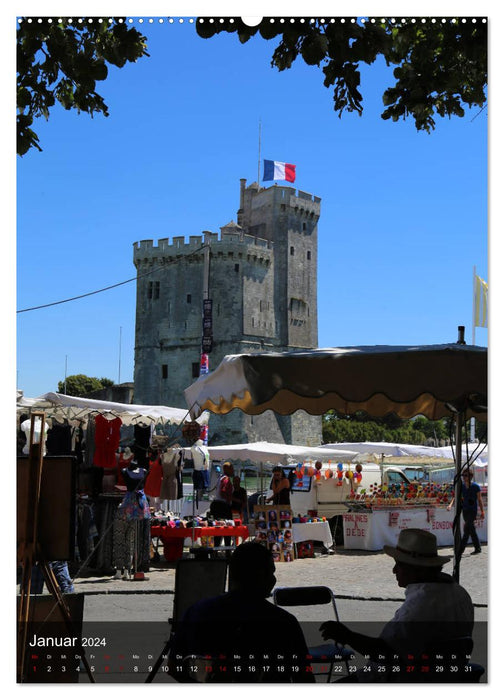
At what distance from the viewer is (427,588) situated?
3656mm

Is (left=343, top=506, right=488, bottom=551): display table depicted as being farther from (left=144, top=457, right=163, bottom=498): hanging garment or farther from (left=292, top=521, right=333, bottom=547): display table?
(left=144, top=457, right=163, bottom=498): hanging garment

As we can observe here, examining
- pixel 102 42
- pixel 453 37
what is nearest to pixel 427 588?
pixel 453 37

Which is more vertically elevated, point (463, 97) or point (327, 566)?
point (463, 97)

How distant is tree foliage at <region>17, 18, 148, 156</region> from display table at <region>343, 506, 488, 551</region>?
11998mm

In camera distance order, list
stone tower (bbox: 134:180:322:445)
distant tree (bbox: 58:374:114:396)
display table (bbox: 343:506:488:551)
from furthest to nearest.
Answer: distant tree (bbox: 58:374:114:396), stone tower (bbox: 134:180:322:445), display table (bbox: 343:506:488:551)

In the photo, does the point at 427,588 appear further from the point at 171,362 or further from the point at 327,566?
the point at 171,362

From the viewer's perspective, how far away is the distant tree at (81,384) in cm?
8088

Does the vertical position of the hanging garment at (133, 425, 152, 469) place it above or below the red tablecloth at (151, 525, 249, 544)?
above

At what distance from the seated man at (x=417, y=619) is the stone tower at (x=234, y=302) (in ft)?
179

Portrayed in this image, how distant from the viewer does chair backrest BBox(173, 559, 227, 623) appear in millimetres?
4766

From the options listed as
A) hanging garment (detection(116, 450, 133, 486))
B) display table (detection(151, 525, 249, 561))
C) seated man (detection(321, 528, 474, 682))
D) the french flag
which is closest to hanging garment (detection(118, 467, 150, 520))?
hanging garment (detection(116, 450, 133, 486))

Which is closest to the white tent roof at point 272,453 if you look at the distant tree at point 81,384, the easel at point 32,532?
the easel at point 32,532

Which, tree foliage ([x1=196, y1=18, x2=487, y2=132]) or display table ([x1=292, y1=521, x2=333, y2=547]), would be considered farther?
display table ([x1=292, y1=521, x2=333, y2=547])
